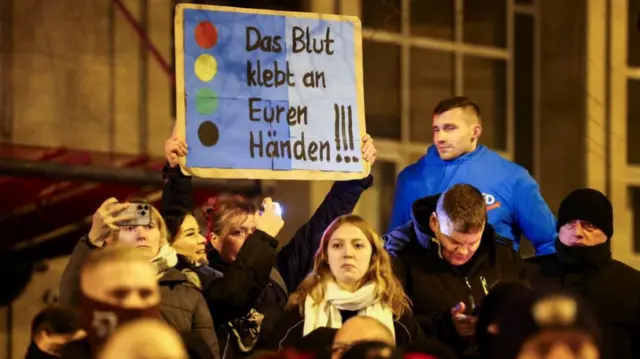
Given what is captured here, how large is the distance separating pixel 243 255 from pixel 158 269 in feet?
1.09

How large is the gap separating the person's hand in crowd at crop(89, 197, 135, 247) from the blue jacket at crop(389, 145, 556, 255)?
1457 millimetres

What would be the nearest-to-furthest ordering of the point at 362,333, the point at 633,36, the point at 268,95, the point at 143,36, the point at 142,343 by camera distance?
1. the point at 142,343
2. the point at 362,333
3. the point at 268,95
4. the point at 143,36
5. the point at 633,36

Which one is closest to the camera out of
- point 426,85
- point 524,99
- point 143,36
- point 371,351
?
point 371,351

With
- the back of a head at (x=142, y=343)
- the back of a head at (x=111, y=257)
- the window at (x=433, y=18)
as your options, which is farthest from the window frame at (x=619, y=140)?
the back of a head at (x=142, y=343)

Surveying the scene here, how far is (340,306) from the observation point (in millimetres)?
4469

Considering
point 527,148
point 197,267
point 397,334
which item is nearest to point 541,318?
point 397,334

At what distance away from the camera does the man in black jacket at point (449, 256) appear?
479 cm

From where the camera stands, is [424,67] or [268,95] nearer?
[268,95]

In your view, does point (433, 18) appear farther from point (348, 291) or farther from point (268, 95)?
point (348, 291)

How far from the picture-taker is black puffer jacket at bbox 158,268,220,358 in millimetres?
4414

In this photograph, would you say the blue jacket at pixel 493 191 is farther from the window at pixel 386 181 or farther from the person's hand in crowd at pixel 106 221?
the window at pixel 386 181

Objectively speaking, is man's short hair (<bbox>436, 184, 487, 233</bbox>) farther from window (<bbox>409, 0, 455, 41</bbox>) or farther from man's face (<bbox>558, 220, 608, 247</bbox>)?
window (<bbox>409, 0, 455, 41</bbox>)

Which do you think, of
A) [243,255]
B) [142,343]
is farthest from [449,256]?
[142,343]

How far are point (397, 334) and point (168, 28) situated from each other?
3.68m
